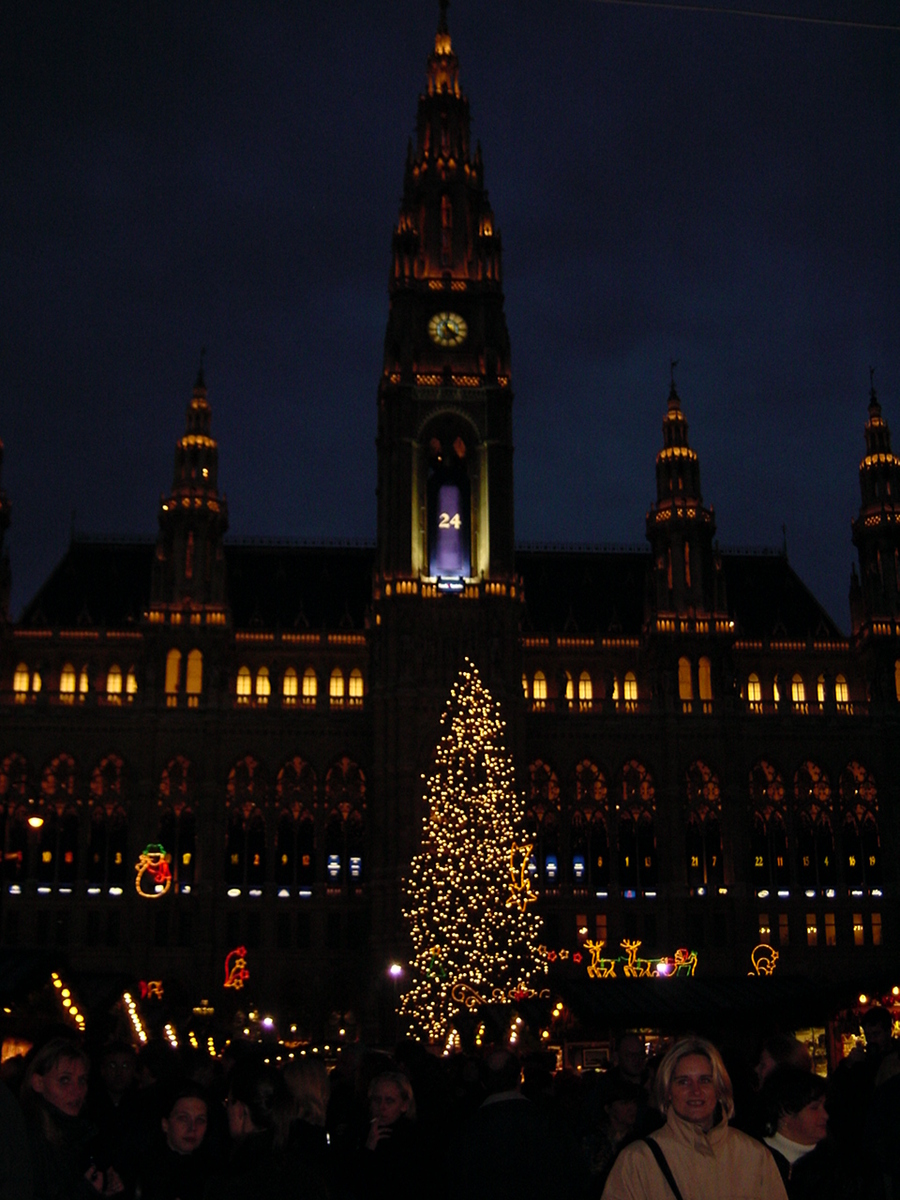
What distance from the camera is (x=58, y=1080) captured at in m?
10.6

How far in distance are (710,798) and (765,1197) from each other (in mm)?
76412

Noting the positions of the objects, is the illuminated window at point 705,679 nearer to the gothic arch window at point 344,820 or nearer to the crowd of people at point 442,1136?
the gothic arch window at point 344,820

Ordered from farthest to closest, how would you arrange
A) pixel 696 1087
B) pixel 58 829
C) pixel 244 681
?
pixel 244 681, pixel 58 829, pixel 696 1087

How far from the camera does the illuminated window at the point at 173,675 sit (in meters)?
82.7

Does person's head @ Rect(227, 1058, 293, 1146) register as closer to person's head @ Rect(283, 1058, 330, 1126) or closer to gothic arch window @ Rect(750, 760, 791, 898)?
person's head @ Rect(283, 1058, 330, 1126)

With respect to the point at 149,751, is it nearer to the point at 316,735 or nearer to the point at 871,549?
the point at 316,735

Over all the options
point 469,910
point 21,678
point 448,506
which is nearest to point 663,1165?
point 469,910

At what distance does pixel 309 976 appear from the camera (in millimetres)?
78500

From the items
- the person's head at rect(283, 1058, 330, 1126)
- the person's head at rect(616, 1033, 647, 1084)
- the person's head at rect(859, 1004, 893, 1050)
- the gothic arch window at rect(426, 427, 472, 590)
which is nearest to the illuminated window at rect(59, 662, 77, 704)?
the gothic arch window at rect(426, 427, 472, 590)

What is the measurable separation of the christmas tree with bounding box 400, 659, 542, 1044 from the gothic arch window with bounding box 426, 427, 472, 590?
14.4 metres

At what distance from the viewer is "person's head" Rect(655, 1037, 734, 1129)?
8.41 metres

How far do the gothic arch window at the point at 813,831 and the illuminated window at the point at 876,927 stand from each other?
2.82 metres

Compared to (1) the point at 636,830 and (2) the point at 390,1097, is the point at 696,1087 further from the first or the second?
(1) the point at 636,830

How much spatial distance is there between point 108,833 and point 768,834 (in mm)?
38196
